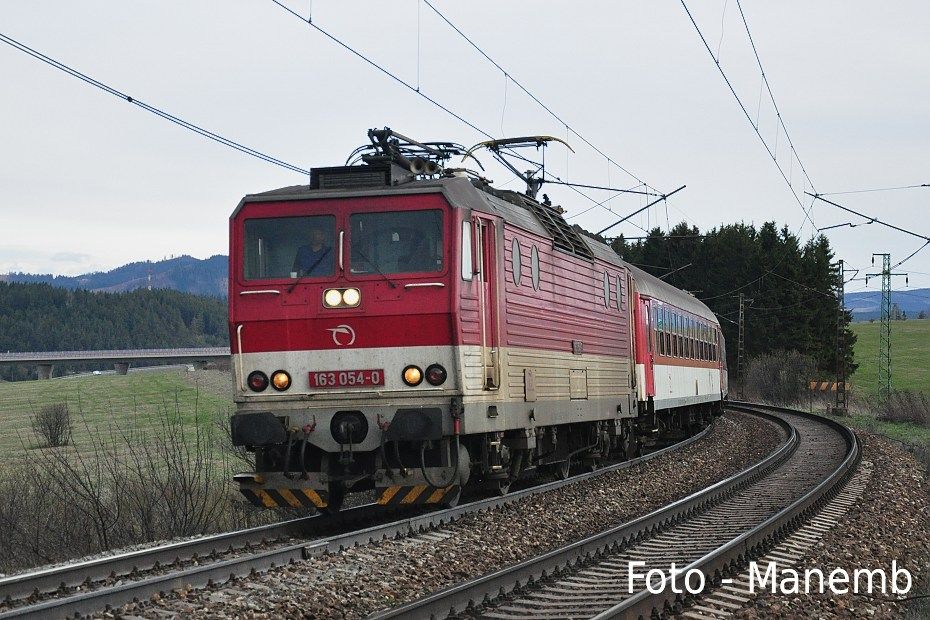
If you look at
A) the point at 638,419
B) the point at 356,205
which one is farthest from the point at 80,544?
the point at 638,419

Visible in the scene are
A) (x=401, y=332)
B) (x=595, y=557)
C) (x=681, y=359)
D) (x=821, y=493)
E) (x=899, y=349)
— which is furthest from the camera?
(x=899, y=349)

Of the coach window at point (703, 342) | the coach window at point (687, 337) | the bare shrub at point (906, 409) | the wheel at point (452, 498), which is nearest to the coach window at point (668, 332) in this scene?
the coach window at point (687, 337)

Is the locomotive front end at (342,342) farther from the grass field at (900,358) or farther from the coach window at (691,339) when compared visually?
the grass field at (900,358)

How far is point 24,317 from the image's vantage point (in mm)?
184375

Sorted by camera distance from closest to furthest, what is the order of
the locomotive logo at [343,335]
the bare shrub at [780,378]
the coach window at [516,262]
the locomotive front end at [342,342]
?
the locomotive front end at [342,342] → the locomotive logo at [343,335] → the coach window at [516,262] → the bare shrub at [780,378]

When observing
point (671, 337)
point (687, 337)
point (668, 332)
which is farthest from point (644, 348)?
point (687, 337)

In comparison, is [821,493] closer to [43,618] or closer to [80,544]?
[80,544]

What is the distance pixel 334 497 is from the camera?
39.9 feet

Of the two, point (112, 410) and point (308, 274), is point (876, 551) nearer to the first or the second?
point (308, 274)

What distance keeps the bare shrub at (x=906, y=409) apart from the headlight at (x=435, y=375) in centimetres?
2952

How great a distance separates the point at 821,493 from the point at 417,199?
6566mm

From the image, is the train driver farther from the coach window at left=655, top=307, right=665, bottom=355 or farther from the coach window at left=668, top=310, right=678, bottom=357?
the coach window at left=668, top=310, right=678, bottom=357

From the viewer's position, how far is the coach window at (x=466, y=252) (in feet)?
38.8

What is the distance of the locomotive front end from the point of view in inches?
451
